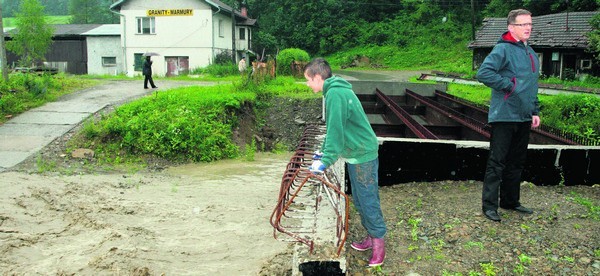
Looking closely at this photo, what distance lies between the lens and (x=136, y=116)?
12430 millimetres

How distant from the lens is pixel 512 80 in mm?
5281

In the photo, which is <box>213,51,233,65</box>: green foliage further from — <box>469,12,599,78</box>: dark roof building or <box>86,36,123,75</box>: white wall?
<box>469,12,599,78</box>: dark roof building

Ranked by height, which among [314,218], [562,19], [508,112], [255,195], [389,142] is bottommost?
[255,195]

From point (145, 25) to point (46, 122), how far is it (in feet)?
81.1

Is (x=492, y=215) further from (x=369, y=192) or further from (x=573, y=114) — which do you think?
(x=573, y=114)

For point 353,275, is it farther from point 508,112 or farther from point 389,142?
point 389,142

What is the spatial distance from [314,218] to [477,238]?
5.02 feet

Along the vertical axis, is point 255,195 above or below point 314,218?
below

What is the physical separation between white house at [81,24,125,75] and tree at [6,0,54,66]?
6.83 metres

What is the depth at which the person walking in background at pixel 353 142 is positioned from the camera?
13.8ft

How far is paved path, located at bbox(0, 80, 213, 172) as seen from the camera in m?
10.7

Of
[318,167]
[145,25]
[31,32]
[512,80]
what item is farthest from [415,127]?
[145,25]

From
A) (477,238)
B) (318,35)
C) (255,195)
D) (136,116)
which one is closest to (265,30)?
(318,35)

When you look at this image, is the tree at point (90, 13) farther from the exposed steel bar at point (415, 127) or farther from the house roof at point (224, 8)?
the exposed steel bar at point (415, 127)
